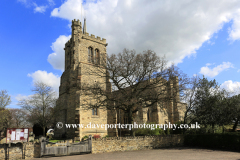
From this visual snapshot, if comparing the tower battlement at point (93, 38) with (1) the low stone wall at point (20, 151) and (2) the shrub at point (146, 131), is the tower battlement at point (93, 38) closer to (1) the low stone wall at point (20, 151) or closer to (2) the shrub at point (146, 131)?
(2) the shrub at point (146, 131)

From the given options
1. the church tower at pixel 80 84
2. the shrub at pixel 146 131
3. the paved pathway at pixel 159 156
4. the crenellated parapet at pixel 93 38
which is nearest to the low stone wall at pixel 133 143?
the paved pathway at pixel 159 156

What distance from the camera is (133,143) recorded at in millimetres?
16562

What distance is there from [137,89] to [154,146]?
6.23 metres

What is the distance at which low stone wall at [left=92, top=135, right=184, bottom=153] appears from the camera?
15.0 meters

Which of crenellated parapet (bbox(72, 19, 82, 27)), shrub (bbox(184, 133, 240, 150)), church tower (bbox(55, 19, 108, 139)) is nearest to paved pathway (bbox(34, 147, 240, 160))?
shrub (bbox(184, 133, 240, 150))

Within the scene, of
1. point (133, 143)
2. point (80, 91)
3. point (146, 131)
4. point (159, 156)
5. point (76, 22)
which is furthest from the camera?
point (76, 22)

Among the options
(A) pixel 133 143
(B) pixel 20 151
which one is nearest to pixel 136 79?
(A) pixel 133 143

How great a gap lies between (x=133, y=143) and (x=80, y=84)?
33.9 ft

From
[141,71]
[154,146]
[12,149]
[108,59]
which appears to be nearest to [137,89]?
[141,71]

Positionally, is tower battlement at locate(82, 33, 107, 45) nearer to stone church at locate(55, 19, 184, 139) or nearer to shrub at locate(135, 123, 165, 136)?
stone church at locate(55, 19, 184, 139)

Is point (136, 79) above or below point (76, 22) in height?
below

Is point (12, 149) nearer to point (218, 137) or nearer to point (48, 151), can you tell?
point (48, 151)

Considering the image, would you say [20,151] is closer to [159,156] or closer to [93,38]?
[159,156]

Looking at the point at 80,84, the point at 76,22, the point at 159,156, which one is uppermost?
the point at 76,22
